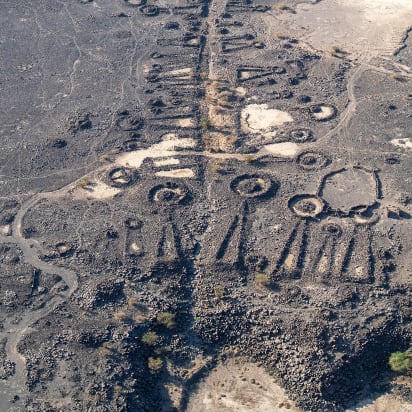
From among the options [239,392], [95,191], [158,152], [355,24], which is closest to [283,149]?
[158,152]

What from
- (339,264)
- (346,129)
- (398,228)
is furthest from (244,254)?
(346,129)

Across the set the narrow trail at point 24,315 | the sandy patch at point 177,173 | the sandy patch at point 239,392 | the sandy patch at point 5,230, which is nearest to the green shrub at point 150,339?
the sandy patch at point 239,392

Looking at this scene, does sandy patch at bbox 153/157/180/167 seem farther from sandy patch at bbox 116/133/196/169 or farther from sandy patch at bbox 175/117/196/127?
sandy patch at bbox 175/117/196/127

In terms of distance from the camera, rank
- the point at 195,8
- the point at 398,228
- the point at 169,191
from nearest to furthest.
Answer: the point at 398,228 → the point at 169,191 → the point at 195,8

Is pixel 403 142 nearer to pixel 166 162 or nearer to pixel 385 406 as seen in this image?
pixel 166 162

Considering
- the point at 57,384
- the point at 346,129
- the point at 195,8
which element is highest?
the point at 195,8

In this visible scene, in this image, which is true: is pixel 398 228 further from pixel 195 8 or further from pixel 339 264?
pixel 195 8
